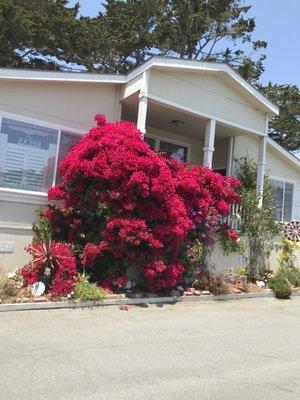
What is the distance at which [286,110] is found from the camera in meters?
28.4

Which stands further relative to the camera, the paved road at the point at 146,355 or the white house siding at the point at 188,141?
the white house siding at the point at 188,141

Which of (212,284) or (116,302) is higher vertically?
(212,284)

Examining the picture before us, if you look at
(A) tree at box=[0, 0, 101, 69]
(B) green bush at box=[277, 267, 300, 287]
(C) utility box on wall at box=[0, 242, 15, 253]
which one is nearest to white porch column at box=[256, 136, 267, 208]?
(B) green bush at box=[277, 267, 300, 287]

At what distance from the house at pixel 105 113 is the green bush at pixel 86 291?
1.85 meters

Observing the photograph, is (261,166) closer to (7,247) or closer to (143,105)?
(143,105)

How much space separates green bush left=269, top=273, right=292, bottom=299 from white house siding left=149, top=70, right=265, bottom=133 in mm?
4499

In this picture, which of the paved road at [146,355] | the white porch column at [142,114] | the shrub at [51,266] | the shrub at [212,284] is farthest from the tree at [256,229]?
the shrub at [51,266]

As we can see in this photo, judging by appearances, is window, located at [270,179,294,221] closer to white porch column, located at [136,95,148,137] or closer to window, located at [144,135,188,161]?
window, located at [144,135,188,161]

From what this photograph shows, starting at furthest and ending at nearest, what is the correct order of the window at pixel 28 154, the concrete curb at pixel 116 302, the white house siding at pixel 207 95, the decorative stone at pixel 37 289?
the white house siding at pixel 207 95 < the window at pixel 28 154 < the decorative stone at pixel 37 289 < the concrete curb at pixel 116 302

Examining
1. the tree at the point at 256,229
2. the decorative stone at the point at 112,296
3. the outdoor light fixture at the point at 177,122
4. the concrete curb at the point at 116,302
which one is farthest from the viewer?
the outdoor light fixture at the point at 177,122

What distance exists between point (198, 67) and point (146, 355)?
332 inches

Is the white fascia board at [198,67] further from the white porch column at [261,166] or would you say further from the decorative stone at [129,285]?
the decorative stone at [129,285]

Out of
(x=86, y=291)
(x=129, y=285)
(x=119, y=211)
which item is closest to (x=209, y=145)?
(x=119, y=211)

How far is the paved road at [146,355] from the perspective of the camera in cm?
519
